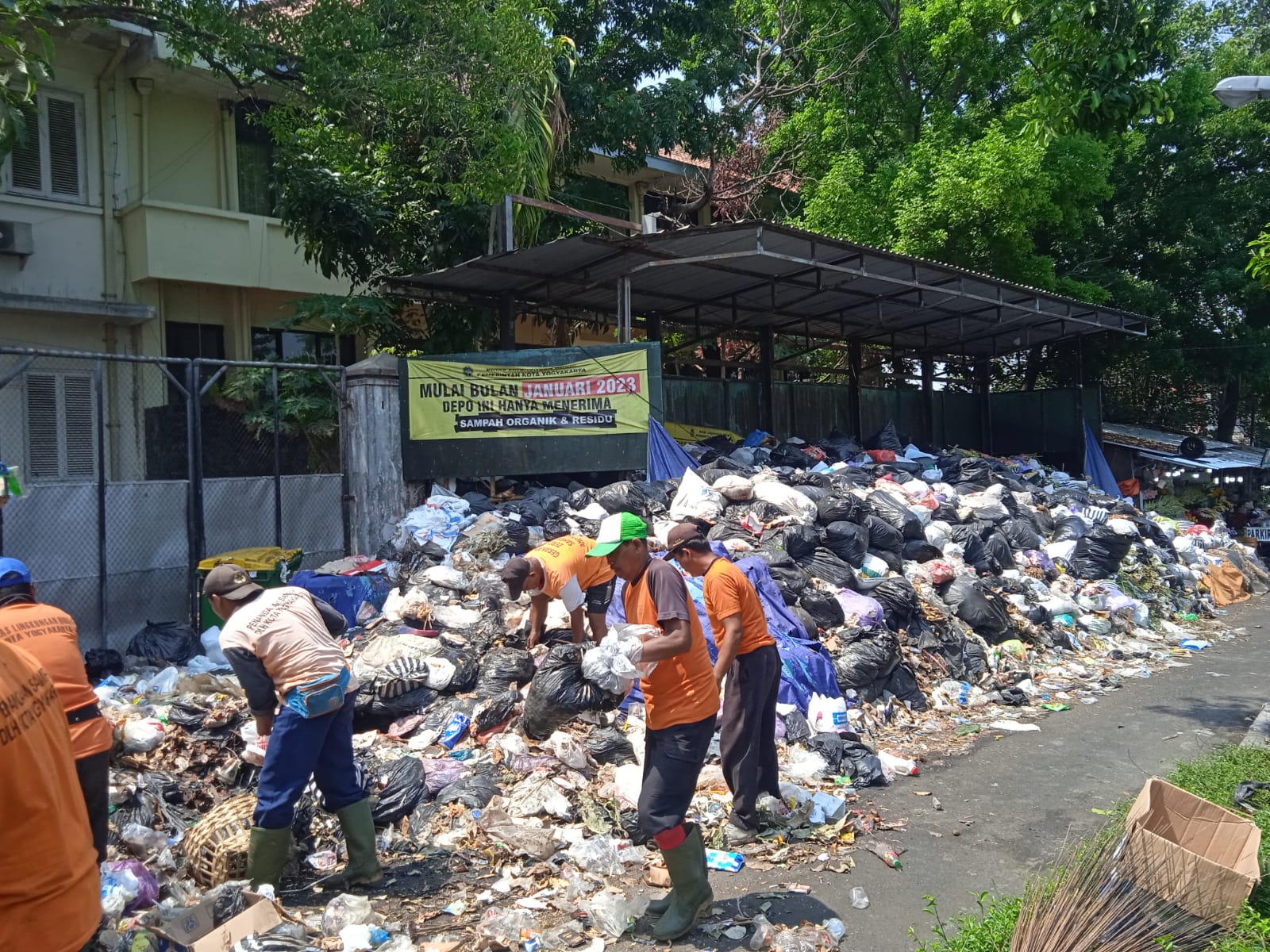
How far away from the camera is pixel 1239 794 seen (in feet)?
14.9

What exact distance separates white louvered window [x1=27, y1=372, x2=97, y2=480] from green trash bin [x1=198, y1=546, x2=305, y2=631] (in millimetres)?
4701

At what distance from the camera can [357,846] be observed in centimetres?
418

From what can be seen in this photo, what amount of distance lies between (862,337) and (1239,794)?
12562 mm

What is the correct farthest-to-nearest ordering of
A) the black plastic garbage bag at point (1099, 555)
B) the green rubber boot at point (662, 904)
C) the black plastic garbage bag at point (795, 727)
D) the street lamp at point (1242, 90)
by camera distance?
1. the black plastic garbage bag at point (1099, 555)
2. the black plastic garbage bag at point (795, 727)
3. the street lamp at point (1242, 90)
4. the green rubber boot at point (662, 904)

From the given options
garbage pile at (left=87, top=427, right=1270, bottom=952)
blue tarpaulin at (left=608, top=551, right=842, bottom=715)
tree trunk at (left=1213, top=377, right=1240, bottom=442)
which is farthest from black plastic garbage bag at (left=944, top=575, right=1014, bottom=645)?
tree trunk at (left=1213, top=377, right=1240, bottom=442)

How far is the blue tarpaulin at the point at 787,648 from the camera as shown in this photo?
628cm

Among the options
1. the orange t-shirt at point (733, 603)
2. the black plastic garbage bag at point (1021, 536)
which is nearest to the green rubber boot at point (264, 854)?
the orange t-shirt at point (733, 603)

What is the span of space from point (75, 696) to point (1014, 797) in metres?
4.60

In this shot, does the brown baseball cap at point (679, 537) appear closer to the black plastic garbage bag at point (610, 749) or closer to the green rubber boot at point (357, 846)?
the black plastic garbage bag at point (610, 749)

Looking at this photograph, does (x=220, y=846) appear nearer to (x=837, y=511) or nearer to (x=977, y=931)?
(x=977, y=931)

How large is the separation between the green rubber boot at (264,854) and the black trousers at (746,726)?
2.04 meters

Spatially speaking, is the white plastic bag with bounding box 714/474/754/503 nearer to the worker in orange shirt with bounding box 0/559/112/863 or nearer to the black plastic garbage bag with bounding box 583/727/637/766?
the black plastic garbage bag with bounding box 583/727/637/766

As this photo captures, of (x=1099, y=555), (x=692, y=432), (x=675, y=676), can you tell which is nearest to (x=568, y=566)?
(x=675, y=676)

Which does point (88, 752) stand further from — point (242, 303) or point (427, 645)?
point (242, 303)
